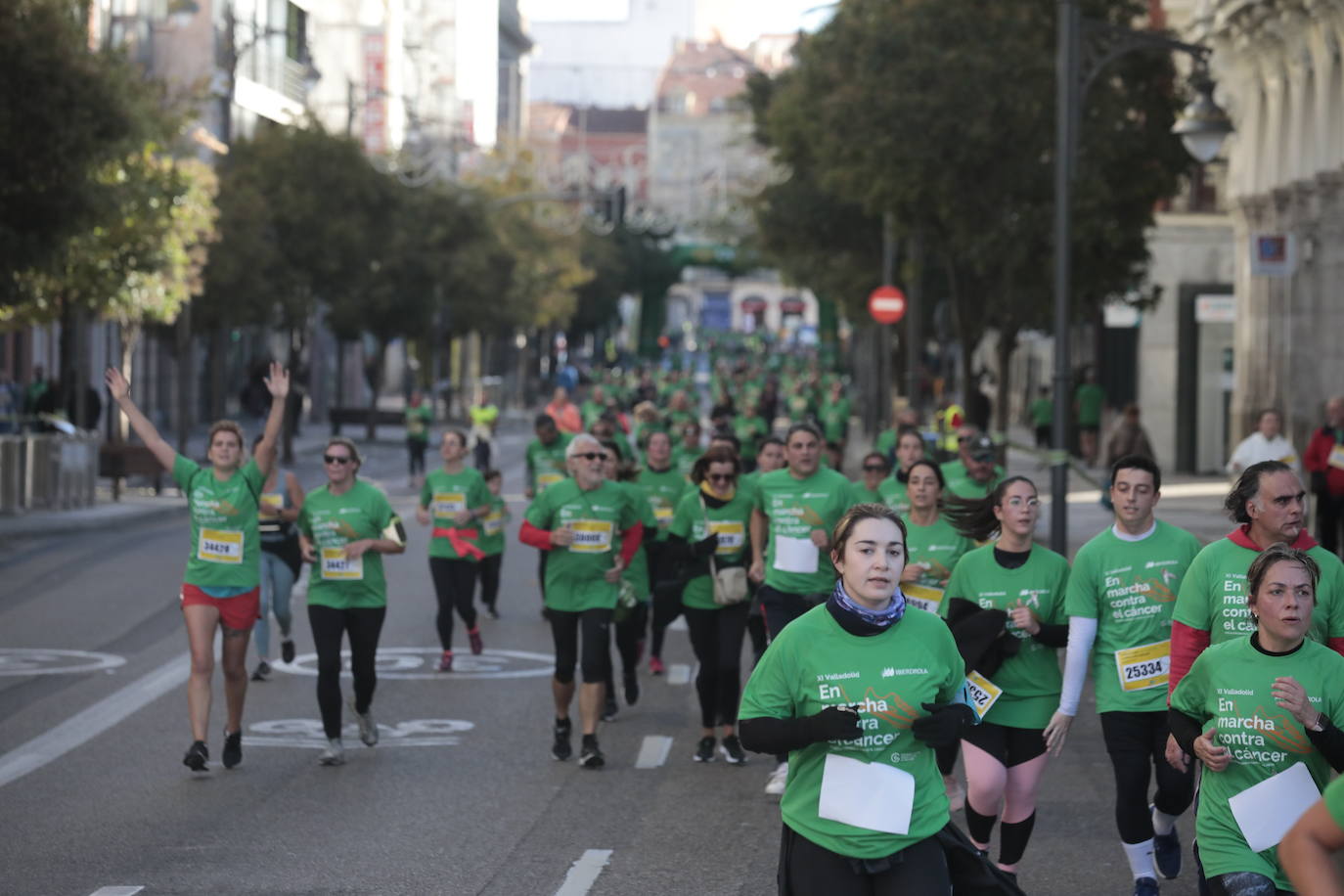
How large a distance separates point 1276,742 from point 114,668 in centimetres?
1063

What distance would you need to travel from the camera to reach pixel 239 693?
11508 millimetres

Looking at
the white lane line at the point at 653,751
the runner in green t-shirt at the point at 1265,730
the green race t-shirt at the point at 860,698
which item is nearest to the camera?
the green race t-shirt at the point at 860,698

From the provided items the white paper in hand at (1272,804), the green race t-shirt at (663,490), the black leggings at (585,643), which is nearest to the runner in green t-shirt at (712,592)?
the black leggings at (585,643)

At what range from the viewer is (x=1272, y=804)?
6262mm

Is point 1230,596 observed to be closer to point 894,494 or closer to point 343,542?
point 343,542

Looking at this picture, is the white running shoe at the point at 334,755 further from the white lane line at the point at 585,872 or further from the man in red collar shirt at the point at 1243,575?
the man in red collar shirt at the point at 1243,575

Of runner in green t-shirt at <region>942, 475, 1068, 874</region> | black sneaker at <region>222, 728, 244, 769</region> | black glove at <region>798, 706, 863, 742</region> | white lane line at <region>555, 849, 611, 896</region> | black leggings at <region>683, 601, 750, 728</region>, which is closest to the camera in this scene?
black glove at <region>798, 706, 863, 742</region>

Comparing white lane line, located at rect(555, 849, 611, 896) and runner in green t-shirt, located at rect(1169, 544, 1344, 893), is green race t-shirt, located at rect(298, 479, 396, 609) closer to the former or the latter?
white lane line, located at rect(555, 849, 611, 896)

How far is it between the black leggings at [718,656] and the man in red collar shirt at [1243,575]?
182 inches

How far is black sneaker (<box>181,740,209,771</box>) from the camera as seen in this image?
11039 millimetres

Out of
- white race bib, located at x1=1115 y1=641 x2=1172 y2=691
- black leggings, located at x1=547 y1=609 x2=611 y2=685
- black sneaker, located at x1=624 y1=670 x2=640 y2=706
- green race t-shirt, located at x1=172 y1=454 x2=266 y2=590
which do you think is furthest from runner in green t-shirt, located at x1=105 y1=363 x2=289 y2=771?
white race bib, located at x1=1115 y1=641 x2=1172 y2=691

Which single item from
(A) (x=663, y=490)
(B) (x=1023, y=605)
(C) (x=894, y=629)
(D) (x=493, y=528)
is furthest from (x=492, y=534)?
(C) (x=894, y=629)

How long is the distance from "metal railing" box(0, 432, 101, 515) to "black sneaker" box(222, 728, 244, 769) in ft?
60.7

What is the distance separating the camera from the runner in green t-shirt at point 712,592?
39.5 feet
